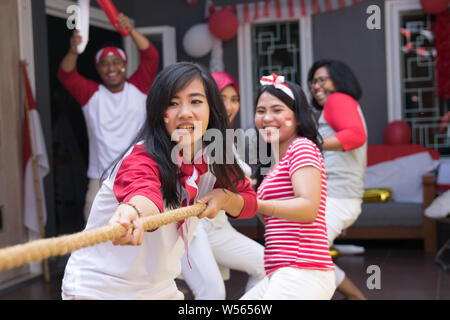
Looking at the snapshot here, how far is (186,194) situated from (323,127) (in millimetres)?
1622

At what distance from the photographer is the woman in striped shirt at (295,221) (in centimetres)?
168

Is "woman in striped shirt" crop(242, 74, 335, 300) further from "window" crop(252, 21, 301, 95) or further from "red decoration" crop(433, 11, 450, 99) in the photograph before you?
"window" crop(252, 21, 301, 95)

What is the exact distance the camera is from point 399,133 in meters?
5.12

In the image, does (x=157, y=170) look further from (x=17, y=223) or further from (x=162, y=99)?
(x=17, y=223)

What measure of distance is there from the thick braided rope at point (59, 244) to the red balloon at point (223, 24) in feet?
15.1

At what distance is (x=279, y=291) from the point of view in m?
1.68

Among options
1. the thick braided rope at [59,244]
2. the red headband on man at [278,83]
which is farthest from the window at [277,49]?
the thick braided rope at [59,244]

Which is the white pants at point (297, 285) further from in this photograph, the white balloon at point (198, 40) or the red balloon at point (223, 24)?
the white balloon at point (198, 40)

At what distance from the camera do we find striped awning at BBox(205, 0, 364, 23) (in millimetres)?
5410

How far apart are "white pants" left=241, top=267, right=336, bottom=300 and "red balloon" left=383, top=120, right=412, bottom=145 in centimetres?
361

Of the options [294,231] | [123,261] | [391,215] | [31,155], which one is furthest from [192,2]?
[123,261]

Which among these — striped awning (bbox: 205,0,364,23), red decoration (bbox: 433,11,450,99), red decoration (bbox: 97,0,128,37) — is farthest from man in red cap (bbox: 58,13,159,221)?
red decoration (bbox: 433,11,450,99)

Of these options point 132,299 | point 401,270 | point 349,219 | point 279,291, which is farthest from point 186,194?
point 401,270

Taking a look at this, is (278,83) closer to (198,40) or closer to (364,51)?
(198,40)
